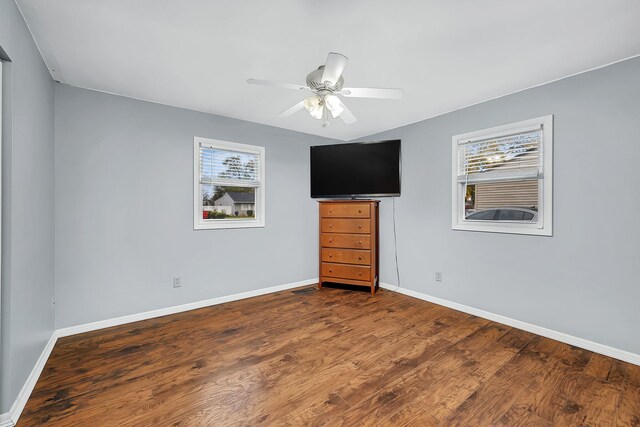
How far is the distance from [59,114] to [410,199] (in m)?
3.87

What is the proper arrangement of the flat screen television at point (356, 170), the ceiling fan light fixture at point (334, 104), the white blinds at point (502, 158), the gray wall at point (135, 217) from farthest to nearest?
the flat screen television at point (356, 170) < the white blinds at point (502, 158) < the gray wall at point (135, 217) < the ceiling fan light fixture at point (334, 104)

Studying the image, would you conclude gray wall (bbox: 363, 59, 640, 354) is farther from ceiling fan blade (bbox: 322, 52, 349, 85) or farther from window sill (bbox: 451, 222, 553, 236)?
ceiling fan blade (bbox: 322, 52, 349, 85)

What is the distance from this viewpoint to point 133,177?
2838mm

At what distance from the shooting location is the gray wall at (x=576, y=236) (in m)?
2.12

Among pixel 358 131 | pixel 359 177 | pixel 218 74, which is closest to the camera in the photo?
pixel 218 74

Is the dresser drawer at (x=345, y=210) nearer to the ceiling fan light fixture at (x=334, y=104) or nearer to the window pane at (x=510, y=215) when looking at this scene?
the window pane at (x=510, y=215)

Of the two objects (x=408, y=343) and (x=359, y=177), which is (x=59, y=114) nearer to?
(x=359, y=177)

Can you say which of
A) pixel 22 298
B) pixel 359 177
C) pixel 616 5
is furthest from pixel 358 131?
pixel 22 298

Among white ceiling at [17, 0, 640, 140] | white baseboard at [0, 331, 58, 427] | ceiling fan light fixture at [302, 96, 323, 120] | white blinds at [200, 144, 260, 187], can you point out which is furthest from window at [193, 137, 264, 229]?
ceiling fan light fixture at [302, 96, 323, 120]

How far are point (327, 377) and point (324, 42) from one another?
91.3 inches

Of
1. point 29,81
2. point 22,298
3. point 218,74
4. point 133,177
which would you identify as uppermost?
point 218,74

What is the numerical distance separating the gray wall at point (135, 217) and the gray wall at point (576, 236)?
2570 mm

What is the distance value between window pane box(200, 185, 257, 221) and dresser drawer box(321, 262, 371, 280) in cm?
129

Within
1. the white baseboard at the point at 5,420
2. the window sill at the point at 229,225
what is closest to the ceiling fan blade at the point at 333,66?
the window sill at the point at 229,225
